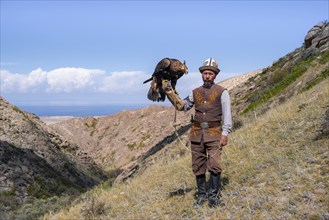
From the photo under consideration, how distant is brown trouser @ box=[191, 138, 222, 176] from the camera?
762 cm

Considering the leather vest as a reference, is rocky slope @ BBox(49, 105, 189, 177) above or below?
below

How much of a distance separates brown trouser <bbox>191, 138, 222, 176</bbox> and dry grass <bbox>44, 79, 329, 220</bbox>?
761 mm

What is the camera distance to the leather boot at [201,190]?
8.02 metres

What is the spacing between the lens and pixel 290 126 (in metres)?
11.2

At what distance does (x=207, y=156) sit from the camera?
780cm

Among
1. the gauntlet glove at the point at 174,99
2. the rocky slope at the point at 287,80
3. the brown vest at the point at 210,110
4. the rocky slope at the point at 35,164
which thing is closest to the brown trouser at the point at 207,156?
the brown vest at the point at 210,110

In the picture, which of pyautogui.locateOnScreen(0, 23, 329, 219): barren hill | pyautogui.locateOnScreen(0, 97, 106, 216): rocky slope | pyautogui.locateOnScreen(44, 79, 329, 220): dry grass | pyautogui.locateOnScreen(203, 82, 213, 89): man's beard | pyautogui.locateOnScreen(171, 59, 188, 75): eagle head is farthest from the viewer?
pyautogui.locateOnScreen(0, 97, 106, 216): rocky slope

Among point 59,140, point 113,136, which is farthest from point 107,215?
point 113,136

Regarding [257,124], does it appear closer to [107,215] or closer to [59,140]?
[107,215]

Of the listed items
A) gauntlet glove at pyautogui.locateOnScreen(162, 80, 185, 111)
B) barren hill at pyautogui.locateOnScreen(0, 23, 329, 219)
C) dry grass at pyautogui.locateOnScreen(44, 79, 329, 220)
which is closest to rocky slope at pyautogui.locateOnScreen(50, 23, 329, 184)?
barren hill at pyautogui.locateOnScreen(0, 23, 329, 219)

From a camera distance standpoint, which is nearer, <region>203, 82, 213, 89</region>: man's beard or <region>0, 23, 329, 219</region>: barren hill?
<region>0, 23, 329, 219</region>: barren hill

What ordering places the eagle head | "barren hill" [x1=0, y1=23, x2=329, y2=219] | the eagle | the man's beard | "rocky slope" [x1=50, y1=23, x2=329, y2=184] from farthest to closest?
"rocky slope" [x1=50, y1=23, x2=329, y2=184] < the eagle head < the eagle < the man's beard < "barren hill" [x1=0, y1=23, x2=329, y2=219]

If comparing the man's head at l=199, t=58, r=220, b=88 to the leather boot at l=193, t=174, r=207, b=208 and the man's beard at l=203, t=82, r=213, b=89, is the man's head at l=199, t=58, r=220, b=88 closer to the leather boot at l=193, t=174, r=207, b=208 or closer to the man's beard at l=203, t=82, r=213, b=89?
the man's beard at l=203, t=82, r=213, b=89

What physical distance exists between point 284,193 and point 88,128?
1503 inches
